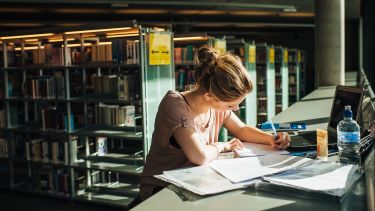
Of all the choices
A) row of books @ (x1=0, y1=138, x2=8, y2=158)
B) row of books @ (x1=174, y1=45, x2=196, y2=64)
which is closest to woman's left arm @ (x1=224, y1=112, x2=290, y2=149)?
row of books @ (x1=174, y1=45, x2=196, y2=64)

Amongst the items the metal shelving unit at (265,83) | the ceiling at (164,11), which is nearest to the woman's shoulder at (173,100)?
the metal shelving unit at (265,83)

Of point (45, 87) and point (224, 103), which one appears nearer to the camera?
point (224, 103)

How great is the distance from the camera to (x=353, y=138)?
5.71 ft

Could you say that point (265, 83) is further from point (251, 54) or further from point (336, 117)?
point (336, 117)

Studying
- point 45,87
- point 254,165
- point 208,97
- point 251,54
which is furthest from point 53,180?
point 251,54

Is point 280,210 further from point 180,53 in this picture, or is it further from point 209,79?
point 180,53

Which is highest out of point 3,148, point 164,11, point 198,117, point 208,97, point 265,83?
point 164,11

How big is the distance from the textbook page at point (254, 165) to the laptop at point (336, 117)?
28cm

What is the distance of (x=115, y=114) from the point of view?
4828 mm

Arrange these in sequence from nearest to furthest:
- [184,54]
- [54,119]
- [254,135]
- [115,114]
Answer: [254,135], [115,114], [54,119], [184,54]

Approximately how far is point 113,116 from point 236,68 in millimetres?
3256

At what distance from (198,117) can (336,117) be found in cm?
88

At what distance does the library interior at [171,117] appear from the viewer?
4.85 ft

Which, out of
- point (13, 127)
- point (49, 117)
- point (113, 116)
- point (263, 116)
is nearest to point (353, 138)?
point (113, 116)
